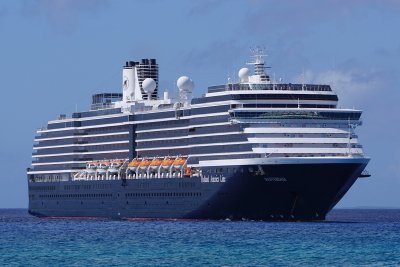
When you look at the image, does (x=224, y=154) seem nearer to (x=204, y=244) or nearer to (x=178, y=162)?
(x=178, y=162)

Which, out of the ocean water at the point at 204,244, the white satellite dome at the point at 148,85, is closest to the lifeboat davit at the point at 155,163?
the ocean water at the point at 204,244

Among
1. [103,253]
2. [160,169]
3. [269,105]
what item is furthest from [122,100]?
[103,253]

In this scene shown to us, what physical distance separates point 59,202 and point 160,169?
2109cm

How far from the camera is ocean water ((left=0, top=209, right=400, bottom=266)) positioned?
271ft

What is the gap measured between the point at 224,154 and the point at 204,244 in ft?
82.7

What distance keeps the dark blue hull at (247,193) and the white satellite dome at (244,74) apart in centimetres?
1047

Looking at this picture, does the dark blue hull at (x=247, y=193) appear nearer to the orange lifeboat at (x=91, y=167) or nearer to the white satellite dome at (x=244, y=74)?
the orange lifeboat at (x=91, y=167)

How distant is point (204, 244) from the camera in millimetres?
94000

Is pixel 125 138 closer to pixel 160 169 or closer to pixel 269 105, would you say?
pixel 160 169

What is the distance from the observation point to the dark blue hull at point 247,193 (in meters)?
114

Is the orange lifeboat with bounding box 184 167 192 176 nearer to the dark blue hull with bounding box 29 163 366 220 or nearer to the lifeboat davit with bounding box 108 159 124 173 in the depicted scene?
the dark blue hull with bounding box 29 163 366 220

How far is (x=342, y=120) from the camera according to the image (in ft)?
389

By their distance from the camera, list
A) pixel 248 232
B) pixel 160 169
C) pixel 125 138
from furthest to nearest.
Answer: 1. pixel 125 138
2. pixel 160 169
3. pixel 248 232

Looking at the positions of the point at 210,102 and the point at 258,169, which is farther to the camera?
the point at 210,102
